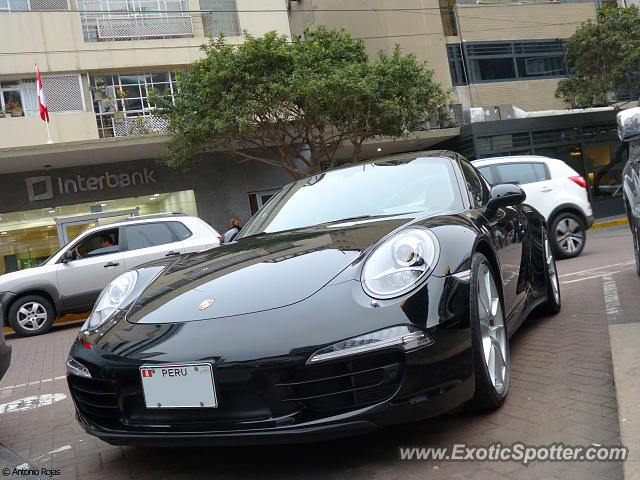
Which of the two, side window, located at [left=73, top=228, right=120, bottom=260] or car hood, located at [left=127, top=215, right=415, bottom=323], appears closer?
car hood, located at [left=127, top=215, right=415, bottom=323]

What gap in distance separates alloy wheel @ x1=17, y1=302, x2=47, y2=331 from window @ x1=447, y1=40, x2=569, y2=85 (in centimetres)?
2025

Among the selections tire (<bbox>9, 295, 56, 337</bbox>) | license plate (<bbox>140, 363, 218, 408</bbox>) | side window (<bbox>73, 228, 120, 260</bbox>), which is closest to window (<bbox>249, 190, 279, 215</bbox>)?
side window (<bbox>73, 228, 120, 260</bbox>)

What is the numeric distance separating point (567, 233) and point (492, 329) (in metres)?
7.90

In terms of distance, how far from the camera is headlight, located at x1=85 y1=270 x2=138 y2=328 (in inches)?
116

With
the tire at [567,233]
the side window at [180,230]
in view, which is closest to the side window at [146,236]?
the side window at [180,230]

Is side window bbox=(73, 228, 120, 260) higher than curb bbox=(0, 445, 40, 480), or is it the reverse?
side window bbox=(73, 228, 120, 260)

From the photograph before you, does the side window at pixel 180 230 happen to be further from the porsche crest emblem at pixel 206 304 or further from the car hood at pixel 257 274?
the porsche crest emblem at pixel 206 304

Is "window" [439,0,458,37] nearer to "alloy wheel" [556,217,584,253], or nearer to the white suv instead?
the white suv

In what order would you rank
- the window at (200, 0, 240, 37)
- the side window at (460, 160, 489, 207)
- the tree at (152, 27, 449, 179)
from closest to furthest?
1. the side window at (460, 160, 489, 207)
2. the tree at (152, 27, 449, 179)
3. the window at (200, 0, 240, 37)

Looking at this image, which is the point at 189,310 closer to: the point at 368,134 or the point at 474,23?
the point at 368,134

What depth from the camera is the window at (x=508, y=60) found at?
84.7 ft

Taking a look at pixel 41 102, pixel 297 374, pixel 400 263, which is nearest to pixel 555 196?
pixel 400 263

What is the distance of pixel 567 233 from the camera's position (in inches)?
400

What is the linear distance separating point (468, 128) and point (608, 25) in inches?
263
